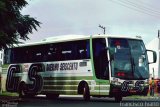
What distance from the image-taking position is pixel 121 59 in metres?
25.7

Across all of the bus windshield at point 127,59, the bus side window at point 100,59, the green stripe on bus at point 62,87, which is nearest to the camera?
the bus windshield at point 127,59

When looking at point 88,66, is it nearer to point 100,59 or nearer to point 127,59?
point 100,59

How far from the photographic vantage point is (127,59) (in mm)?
25781

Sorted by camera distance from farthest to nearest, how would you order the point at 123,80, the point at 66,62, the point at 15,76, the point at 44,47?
1. the point at 15,76
2. the point at 44,47
3. the point at 66,62
4. the point at 123,80

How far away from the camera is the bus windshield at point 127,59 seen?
25.5m

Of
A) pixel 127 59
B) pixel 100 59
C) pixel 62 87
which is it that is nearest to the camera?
pixel 127 59

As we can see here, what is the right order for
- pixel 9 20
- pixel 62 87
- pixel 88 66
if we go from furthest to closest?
pixel 62 87
pixel 88 66
pixel 9 20

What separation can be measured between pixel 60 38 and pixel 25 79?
412 cm

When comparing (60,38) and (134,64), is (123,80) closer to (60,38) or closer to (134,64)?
(134,64)

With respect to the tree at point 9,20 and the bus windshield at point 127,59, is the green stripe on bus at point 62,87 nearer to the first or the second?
the bus windshield at point 127,59

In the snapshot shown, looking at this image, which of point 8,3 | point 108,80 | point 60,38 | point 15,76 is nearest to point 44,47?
point 60,38

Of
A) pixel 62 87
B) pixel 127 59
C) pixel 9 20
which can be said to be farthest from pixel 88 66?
pixel 9 20

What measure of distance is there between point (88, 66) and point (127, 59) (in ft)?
7.23

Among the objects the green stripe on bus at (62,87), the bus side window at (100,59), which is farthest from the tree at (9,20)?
the green stripe on bus at (62,87)
